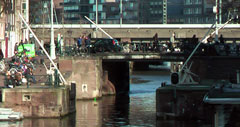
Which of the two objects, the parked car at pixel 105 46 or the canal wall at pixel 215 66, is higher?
the parked car at pixel 105 46

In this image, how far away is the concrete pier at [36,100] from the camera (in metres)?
49.4

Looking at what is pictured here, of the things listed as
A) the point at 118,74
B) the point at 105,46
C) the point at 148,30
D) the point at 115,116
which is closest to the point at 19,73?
the point at 115,116

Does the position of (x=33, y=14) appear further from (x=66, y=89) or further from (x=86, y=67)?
(x=66, y=89)

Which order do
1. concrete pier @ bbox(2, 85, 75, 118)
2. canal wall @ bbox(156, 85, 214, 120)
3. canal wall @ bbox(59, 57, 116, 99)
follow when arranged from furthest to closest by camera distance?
1. canal wall @ bbox(59, 57, 116, 99)
2. concrete pier @ bbox(2, 85, 75, 118)
3. canal wall @ bbox(156, 85, 214, 120)

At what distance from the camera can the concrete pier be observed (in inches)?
1946

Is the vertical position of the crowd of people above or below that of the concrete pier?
above

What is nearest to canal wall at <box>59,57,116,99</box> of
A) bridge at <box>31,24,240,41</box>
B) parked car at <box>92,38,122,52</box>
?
parked car at <box>92,38,122,52</box>

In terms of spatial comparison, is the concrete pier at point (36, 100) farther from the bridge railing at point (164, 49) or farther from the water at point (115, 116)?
the bridge railing at point (164, 49)

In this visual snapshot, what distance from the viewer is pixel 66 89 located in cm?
5062

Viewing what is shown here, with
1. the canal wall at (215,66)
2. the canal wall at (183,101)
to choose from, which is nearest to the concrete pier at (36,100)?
the canal wall at (183,101)

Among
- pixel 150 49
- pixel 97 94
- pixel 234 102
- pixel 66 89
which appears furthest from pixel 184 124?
pixel 150 49

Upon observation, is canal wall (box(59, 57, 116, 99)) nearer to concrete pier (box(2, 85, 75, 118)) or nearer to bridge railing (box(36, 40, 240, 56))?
bridge railing (box(36, 40, 240, 56))

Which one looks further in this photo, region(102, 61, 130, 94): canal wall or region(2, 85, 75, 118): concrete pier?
region(102, 61, 130, 94): canal wall

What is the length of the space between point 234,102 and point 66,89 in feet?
52.2
